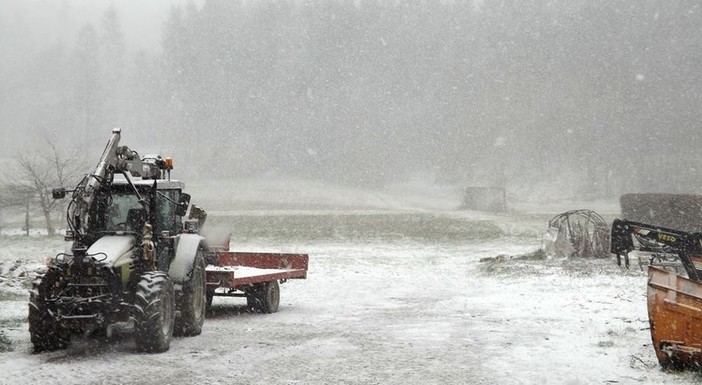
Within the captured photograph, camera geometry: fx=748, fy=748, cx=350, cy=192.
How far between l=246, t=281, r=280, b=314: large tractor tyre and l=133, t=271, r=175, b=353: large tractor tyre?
421 centimetres

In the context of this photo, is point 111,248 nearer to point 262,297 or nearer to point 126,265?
point 126,265

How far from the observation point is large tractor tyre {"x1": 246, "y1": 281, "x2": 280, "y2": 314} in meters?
13.5

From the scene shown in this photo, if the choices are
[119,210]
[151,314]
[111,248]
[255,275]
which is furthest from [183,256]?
[255,275]

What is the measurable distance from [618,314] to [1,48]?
Result: 87.3 meters

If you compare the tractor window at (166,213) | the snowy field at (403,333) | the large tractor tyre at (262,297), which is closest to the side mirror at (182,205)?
the tractor window at (166,213)

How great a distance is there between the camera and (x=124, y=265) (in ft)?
30.7

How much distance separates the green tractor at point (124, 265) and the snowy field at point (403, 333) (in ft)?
1.23

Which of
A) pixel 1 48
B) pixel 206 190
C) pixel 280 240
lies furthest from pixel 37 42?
pixel 280 240

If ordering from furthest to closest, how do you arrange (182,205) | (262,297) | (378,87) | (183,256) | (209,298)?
(378,87) < (209,298) < (262,297) < (183,256) < (182,205)

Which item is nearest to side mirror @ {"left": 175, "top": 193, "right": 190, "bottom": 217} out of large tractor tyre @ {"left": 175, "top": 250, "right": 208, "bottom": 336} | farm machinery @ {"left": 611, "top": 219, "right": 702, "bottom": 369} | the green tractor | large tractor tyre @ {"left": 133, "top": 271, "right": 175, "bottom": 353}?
the green tractor

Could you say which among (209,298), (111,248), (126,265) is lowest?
(209,298)

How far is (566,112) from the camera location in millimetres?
72812

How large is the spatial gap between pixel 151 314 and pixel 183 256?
200cm

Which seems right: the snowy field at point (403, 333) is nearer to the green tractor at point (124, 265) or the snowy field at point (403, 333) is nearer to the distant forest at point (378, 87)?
the green tractor at point (124, 265)
